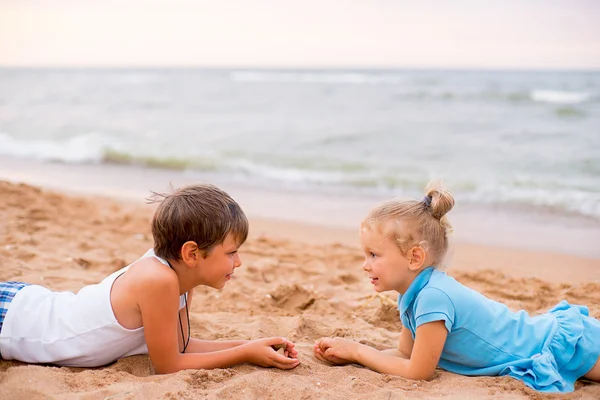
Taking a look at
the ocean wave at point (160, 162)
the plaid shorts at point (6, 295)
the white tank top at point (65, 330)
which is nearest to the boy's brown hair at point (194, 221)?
the white tank top at point (65, 330)

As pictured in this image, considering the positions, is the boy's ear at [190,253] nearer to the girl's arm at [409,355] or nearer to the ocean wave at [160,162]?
the girl's arm at [409,355]

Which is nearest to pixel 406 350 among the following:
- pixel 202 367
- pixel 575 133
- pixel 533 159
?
pixel 202 367

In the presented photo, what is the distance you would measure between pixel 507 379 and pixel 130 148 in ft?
33.8

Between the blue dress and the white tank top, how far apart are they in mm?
1260

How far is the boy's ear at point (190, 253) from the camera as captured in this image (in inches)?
102

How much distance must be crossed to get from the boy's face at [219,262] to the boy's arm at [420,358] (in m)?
0.87

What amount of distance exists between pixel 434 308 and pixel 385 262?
0.32m

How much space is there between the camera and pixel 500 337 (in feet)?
9.16

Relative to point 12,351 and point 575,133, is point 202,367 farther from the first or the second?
point 575,133

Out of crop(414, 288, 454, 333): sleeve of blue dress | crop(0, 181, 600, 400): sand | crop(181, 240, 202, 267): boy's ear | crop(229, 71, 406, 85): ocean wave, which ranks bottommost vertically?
crop(0, 181, 600, 400): sand

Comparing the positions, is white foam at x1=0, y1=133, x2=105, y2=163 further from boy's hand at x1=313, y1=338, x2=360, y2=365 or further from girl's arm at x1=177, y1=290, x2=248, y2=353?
boy's hand at x1=313, y1=338, x2=360, y2=365

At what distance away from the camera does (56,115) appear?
17.0m

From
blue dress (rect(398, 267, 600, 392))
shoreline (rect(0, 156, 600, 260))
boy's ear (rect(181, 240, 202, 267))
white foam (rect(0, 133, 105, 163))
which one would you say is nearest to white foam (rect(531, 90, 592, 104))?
shoreline (rect(0, 156, 600, 260))

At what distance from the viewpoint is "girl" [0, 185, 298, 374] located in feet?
8.54
